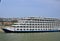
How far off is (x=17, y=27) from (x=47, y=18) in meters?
5.66

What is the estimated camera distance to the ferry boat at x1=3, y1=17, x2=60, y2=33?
82.5 feet

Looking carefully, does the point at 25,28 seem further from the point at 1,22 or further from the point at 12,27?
the point at 1,22

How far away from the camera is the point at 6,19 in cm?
2861

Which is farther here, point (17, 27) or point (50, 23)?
point (50, 23)

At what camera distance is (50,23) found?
91.9 feet

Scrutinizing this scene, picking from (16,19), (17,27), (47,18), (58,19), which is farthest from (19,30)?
(58,19)

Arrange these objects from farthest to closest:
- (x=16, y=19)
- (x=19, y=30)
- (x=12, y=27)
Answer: (x=16, y=19)
(x=12, y=27)
(x=19, y=30)

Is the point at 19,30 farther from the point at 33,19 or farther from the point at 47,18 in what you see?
the point at 47,18

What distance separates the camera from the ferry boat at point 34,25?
25.1 metres

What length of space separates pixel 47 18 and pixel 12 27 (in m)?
5.73

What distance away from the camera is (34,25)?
2592 cm

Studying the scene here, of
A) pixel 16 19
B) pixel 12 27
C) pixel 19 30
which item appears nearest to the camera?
pixel 19 30

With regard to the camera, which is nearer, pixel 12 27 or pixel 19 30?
pixel 19 30

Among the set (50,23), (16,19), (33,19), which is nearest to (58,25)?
(50,23)
